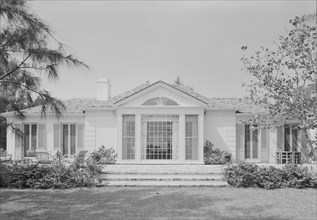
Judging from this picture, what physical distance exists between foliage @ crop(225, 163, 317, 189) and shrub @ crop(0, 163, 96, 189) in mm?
7199

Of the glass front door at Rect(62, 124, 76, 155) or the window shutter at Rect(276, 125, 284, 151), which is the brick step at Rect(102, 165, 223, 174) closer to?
the glass front door at Rect(62, 124, 76, 155)

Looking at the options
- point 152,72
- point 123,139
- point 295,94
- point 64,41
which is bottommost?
point 123,139

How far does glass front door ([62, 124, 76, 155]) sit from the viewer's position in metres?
25.5

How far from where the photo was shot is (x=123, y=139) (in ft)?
71.3

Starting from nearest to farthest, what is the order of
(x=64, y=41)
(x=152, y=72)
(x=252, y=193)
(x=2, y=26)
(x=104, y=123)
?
(x=2, y=26) < (x=64, y=41) < (x=252, y=193) < (x=104, y=123) < (x=152, y=72)

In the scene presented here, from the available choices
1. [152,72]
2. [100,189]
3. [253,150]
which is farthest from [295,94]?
[152,72]

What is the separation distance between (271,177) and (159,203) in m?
6.60

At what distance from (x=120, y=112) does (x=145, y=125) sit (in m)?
1.90

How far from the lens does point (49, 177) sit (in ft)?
50.8

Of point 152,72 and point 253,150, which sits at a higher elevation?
point 152,72

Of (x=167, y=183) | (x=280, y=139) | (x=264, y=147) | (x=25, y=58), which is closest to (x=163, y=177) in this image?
(x=167, y=183)

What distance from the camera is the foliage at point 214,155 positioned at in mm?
21828

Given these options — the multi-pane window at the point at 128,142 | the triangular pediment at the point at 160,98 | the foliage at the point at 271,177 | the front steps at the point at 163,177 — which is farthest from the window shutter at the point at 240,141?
the multi-pane window at the point at 128,142

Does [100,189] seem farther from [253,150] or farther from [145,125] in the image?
[253,150]
